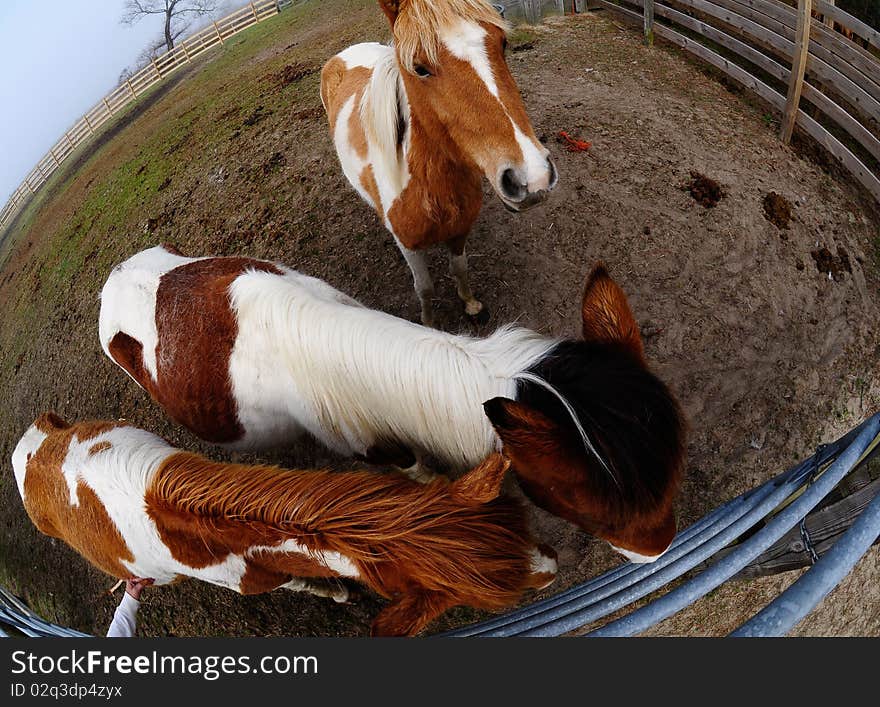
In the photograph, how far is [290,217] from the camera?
3574mm

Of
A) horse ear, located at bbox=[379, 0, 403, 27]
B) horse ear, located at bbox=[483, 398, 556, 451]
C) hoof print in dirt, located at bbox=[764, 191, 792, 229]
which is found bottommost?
hoof print in dirt, located at bbox=[764, 191, 792, 229]

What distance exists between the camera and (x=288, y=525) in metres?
1.42

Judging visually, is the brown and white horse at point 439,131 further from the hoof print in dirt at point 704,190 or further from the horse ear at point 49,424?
the horse ear at point 49,424

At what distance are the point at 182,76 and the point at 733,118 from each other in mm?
4516

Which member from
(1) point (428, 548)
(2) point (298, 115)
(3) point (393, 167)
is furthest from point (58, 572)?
(2) point (298, 115)

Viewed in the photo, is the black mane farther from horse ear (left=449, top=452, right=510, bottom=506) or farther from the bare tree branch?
the bare tree branch

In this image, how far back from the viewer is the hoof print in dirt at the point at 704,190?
2.99 meters

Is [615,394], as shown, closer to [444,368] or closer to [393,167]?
[444,368]

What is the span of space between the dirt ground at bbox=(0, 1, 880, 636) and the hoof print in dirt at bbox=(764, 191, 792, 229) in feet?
0.07

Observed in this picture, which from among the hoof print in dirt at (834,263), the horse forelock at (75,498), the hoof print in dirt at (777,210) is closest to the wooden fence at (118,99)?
the horse forelock at (75,498)

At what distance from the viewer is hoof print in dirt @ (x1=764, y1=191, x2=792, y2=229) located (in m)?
2.75

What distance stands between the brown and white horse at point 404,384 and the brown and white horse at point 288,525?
0.21 metres

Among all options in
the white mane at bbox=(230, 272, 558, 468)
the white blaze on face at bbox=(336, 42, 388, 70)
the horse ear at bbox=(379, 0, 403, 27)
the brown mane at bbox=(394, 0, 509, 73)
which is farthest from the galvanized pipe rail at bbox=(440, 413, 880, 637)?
the white blaze on face at bbox=(336, 42, 388, 70)

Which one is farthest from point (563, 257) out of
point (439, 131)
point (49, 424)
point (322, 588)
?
point (49, 424)
